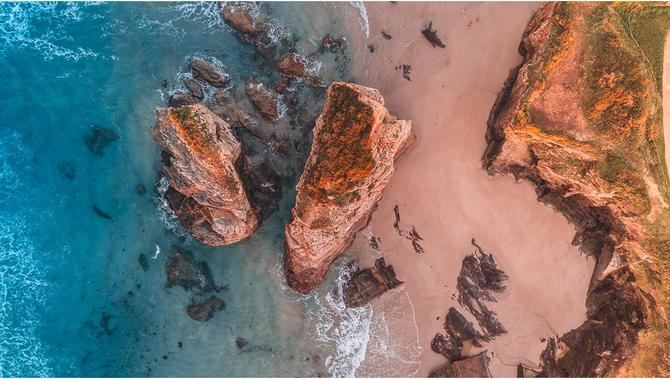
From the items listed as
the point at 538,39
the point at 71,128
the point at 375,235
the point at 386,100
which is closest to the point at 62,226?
the point at 71,128

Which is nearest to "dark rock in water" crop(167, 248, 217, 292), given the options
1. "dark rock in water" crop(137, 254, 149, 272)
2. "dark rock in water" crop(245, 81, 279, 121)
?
"dark rock in water" crop(137, 254, 149, 272)

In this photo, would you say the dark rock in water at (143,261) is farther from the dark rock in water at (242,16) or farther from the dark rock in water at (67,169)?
the dark rock in water at (242,16)

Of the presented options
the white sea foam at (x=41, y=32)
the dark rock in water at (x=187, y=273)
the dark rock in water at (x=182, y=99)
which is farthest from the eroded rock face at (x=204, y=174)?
the white sea foam at (x=41, y=32)

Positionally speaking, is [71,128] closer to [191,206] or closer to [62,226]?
[62,226]

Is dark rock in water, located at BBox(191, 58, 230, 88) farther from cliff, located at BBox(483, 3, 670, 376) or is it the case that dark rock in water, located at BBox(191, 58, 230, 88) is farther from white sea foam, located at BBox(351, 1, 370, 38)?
cliff, located at BBox(483, 3, 670, 376)

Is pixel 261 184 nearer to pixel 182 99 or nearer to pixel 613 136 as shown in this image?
pixel 182 99
